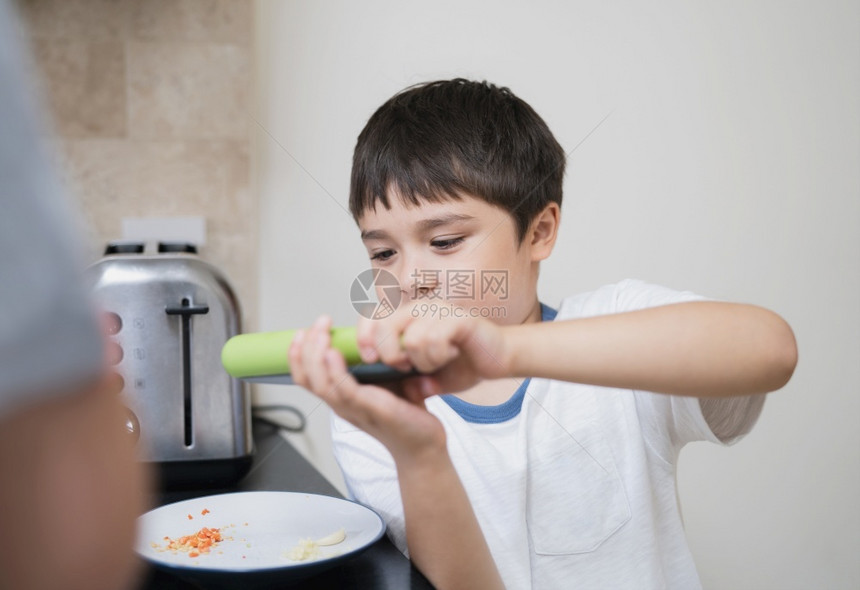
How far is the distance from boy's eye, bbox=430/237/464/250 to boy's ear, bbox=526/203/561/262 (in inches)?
5.6

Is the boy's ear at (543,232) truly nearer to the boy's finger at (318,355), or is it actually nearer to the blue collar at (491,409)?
the blue collar at (491,409)

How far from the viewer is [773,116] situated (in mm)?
1268

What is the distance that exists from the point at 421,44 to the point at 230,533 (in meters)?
0.94

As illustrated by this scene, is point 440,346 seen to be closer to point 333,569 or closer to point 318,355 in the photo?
point 318,355

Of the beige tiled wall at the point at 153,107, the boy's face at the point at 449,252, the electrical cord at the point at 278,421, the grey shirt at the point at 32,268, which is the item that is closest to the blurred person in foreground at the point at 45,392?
the grey shirt at the point at 32,268

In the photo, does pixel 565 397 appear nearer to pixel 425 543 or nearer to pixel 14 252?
pixel 425 543

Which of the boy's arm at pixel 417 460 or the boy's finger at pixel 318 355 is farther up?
the boy's finger at pixel 318 355

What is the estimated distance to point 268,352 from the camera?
1.73 feet

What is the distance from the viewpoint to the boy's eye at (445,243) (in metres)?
0.86

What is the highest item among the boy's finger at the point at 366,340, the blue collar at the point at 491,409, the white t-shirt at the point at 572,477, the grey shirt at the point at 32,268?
the grey shirt at the point at 32,268

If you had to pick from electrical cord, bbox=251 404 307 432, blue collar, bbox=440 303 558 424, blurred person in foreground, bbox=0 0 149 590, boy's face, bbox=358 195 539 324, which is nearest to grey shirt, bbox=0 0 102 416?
blurred person in foreground, bbox=0 0 149 590

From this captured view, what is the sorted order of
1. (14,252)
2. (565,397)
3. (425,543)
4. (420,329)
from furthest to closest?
(565,397), (425,543), (420,329), (14,252)

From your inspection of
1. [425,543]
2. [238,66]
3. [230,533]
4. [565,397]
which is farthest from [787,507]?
[238,66]

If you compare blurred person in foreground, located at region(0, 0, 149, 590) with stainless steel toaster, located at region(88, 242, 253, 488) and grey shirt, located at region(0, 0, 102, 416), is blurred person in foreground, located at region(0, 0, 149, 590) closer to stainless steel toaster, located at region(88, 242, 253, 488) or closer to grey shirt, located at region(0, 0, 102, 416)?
grey shirt, located at region(0, 0, 102, 416)
